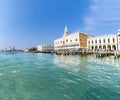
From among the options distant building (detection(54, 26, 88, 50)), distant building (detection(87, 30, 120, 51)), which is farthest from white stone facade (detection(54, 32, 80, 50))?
distant building (detection(87, 30, 120, 51))

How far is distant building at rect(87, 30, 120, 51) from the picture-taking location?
194 ft

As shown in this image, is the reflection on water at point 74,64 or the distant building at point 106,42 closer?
the reflection on water at point 74,64

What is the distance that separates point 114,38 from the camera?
6003 cm

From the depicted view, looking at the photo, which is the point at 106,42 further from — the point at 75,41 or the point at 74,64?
the point at 74,64

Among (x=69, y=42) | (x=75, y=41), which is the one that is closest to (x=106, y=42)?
(x=75, y=41)

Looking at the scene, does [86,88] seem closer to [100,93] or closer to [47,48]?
[100,93]

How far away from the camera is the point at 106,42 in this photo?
6306 centimetres

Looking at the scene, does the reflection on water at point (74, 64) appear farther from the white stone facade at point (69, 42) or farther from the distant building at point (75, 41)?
the white stone facade at point (69, 42)

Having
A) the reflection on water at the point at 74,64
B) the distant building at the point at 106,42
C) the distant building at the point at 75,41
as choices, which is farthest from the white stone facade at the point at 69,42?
the reflection on water at the point at 74,64

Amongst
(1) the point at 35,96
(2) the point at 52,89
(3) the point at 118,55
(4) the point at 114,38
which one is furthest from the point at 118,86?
(4) the point at 114,38

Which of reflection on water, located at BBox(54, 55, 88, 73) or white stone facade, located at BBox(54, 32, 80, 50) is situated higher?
white stone facade, located at BBox(54, 32, 80, 50)

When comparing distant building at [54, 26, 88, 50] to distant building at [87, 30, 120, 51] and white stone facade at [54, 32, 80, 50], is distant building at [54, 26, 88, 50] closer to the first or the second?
white stone facade at [54, 32, 80, 50]

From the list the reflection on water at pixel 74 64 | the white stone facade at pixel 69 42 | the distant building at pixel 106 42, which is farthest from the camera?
the white stone facade at pixel 69 42

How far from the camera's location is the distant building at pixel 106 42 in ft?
194
